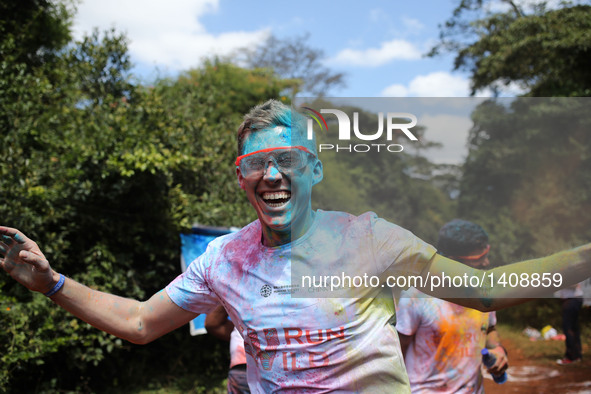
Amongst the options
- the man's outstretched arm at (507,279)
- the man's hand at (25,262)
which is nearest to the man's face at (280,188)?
the man's outstretched arm at (507,279)

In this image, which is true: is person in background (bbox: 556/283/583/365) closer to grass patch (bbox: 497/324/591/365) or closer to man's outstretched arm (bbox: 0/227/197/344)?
grass patch (bbox: 497/324/591/365)

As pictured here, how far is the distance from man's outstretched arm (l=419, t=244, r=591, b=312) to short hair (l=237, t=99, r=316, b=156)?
71 cm

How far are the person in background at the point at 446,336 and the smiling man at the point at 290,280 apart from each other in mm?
1298

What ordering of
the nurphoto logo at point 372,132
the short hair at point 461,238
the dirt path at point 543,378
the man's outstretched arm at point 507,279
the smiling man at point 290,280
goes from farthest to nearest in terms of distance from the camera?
1. the dirt path at point 543,378
2. the short hair at point 461,238
3. the nurphoto logo at point 372,132
4. the smiling man at point 290,280
5. the man's outstretched arm at point 507,279

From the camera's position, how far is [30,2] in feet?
22.0

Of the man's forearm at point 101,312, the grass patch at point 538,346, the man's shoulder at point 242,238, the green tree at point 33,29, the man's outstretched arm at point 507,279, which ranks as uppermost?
the green tree at point 33,29

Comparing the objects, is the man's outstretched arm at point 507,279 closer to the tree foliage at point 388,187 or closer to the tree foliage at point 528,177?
the tree foliage at point 388,187

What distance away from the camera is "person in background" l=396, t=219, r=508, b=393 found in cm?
328

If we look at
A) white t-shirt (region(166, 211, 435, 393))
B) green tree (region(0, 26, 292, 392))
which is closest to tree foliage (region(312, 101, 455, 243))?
white t-shirt (region(166, 211, 435, 393))

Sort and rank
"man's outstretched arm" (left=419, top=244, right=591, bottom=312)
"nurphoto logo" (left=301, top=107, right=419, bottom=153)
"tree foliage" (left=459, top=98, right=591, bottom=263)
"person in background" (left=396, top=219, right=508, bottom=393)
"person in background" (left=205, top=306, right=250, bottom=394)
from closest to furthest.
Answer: "man's outstretched arm" (left=419, top=244, right=591, bottom=312), "nurphoto logo" (left=301, top=107, right=419, bottom=153), "tree foliage" (left=459, top=98, right=591, bottom=263), "person in background" (left=396, top=219, right=508, bottom=393), "person in background" (left=205, top=306, right=250, bottom=394)

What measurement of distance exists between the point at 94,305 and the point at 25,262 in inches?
12.7

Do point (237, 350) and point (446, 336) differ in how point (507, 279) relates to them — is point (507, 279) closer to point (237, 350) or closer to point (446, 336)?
point (446, 336)

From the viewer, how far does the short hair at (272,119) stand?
2.26m

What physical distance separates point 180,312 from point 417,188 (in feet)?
4.28
